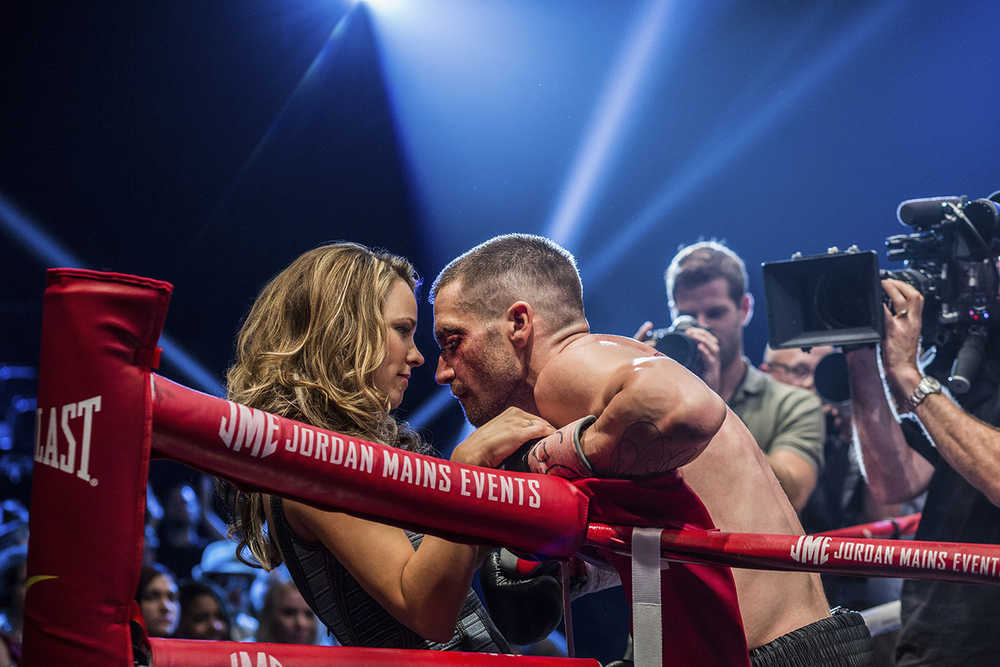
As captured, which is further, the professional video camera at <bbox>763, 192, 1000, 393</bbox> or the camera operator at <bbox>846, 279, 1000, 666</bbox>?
the professional video camera at <bbox>763, 192, 1000, 393</bbox>

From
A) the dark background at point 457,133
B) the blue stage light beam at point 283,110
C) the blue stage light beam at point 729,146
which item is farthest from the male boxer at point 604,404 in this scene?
the blue stage light beam at point 283,110

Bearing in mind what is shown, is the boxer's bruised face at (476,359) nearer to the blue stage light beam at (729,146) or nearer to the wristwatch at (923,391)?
the wristwatch at (923,391)

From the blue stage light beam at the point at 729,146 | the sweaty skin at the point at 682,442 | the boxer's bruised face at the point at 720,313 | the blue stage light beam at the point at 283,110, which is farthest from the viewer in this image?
the blue stage light beam at the point at 283,110

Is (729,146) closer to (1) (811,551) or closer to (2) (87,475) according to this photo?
(1) (811,551)

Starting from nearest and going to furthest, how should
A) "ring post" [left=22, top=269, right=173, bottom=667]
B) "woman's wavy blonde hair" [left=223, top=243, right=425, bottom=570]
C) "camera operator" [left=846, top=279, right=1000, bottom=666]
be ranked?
"ring post" [left=22, top=269, right=173, bottom=667], "woman's wavy blonde hair" [left=223, top=243, right=425, bottom=570], "camera operator" [left=846, top=279, right=1000, bottom=666]

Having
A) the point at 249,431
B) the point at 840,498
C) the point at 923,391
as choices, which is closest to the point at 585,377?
the point at 249,431

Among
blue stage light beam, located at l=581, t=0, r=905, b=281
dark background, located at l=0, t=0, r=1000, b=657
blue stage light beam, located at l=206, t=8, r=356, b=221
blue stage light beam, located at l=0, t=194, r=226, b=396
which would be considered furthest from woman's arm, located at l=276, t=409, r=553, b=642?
blue stage light beam, located at l=206, t=8, r=356, b=221

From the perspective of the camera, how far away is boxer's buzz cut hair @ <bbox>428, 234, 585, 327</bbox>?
1.46 metres

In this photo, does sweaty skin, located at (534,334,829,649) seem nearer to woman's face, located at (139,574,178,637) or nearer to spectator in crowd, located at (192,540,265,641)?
woman's face, located at (139,574,178,637)

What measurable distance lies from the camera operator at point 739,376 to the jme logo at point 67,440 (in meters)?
2.18

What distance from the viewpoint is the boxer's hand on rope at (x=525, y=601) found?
1.28 meters

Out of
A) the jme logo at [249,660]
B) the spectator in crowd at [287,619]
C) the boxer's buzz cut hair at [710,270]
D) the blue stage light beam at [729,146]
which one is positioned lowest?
the spectator in crowd at [287,619]

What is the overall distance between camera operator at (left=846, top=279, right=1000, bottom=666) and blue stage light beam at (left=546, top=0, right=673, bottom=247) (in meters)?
2.72

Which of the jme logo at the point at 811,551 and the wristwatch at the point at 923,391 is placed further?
the wristwatch at the point at 923,391
